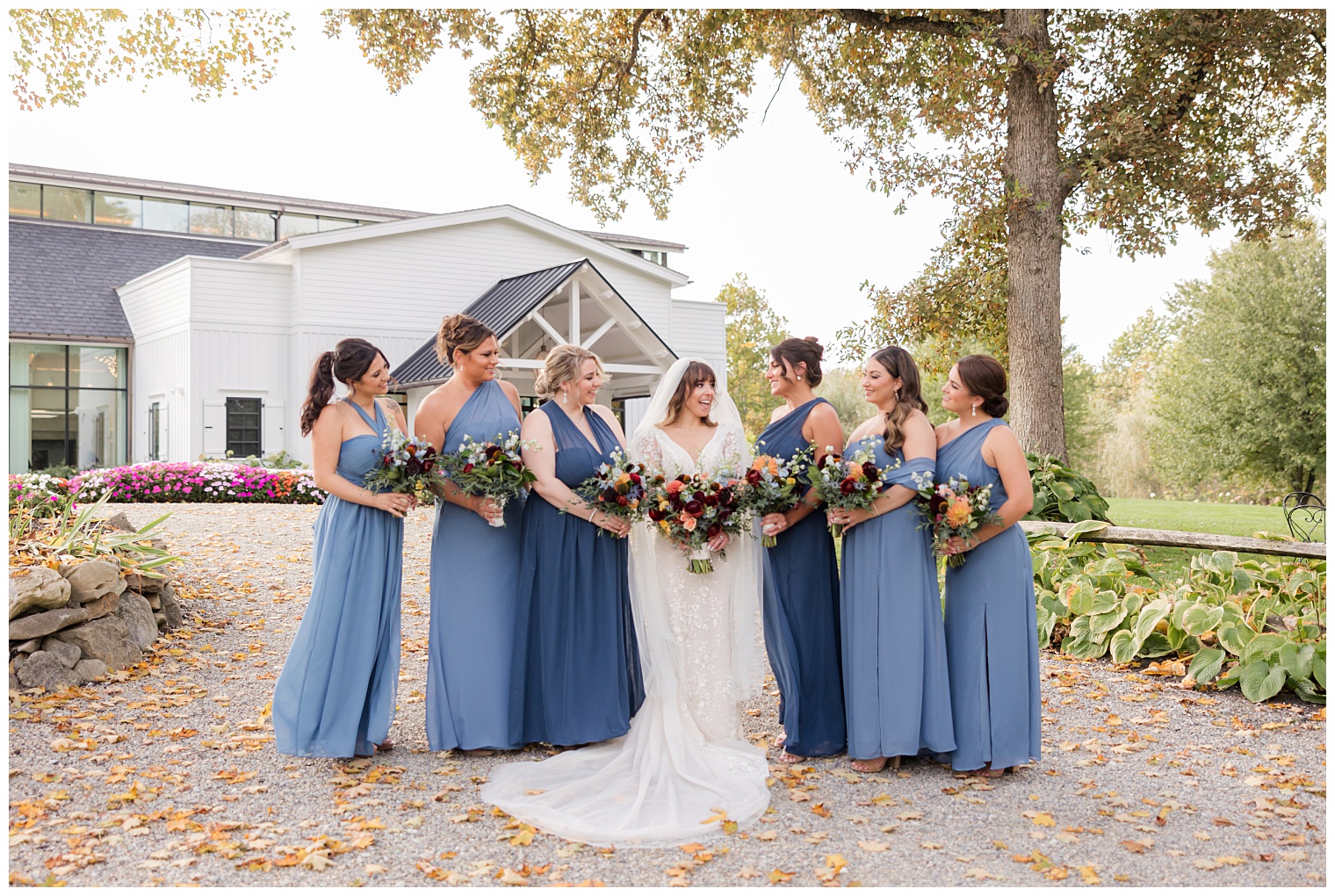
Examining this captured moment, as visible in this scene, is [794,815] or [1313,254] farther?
[1313,254]

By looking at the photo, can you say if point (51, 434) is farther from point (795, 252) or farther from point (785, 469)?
point (795, 252)

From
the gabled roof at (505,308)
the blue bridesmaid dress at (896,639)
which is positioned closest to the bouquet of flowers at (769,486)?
the blue bridesmaid dress at (896,639)

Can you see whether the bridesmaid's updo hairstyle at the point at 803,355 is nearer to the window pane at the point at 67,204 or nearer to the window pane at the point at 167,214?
the window pane at the point at 167,214

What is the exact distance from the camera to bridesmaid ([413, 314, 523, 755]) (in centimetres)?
544

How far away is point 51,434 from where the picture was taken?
22625 mm

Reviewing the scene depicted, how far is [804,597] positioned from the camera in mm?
5555

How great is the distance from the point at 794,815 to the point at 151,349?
2145 cm

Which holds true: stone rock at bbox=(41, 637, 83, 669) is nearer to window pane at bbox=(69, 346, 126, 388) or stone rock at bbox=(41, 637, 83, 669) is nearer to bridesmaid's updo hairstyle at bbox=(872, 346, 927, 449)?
bridesmaid's updo hairstyle at bbox=(872, 346, 927, 449)

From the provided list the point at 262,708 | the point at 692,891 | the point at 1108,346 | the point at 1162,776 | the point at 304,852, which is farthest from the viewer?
the point at 1108,346

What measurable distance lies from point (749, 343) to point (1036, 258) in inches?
1123

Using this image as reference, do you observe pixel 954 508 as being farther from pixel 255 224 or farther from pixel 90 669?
pixel 255 224

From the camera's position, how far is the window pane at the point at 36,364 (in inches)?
871

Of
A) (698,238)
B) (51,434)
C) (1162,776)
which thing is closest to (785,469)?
(1162,776)

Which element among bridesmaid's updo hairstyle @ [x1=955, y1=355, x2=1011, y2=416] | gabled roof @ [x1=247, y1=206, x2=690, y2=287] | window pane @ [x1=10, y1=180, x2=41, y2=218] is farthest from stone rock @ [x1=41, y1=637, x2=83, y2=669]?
window pane @ [x1=10, y1=180, x2=41, y2=218]
